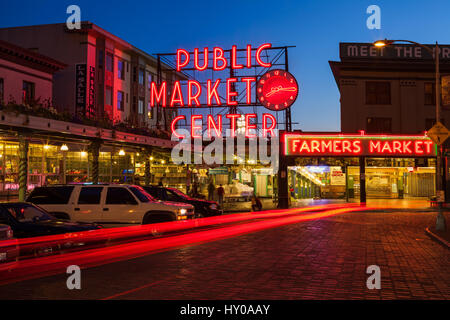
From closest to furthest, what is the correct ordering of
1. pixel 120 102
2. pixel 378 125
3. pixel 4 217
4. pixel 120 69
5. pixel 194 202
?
pixel 4 217 < pixel 194 202 < pixel 378 125 < pixel 120 69 < pixel 120 102

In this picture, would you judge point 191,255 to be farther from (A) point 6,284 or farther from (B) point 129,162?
(B) point 129,162

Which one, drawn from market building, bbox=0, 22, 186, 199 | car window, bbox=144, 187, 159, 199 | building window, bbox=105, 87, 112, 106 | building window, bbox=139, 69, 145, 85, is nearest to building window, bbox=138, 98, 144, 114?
market building, bbox=0, 22, 186, 199

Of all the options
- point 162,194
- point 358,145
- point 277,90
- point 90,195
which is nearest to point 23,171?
point 90,195

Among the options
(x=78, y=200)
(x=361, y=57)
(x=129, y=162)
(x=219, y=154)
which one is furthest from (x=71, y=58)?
(x=78, y=200)

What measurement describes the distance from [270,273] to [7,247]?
506 centimetres

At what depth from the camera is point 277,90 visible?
39.4m

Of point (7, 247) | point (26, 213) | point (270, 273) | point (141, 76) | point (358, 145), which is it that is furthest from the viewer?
point (141, 76)

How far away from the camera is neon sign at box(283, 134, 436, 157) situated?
1368 inches

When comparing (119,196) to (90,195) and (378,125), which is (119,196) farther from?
(378,125)

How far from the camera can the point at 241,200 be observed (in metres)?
37.5

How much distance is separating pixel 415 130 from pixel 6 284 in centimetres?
3928

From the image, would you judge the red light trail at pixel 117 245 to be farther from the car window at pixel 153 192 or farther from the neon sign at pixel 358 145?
the neon sign at pixel 358 145

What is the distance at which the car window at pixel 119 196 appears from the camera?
16.2 metres

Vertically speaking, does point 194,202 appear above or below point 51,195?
below
